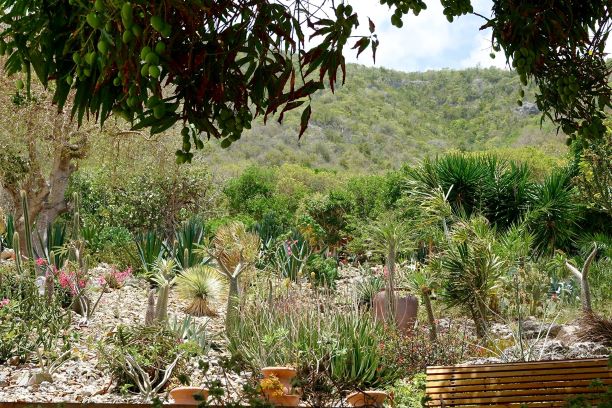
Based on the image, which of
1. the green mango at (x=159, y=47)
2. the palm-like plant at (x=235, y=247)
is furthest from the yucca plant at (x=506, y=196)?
the green mango at (x=159, y=47)

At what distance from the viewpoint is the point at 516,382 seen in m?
3.60

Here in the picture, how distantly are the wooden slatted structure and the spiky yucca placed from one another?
228 inches

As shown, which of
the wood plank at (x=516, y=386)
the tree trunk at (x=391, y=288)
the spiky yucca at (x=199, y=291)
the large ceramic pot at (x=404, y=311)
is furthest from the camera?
the spiky yucca at (x=199, y=291)

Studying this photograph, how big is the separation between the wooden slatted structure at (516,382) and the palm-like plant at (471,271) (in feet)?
16.3

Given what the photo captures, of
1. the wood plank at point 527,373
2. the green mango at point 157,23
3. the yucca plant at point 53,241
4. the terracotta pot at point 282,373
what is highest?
the green mango at point 157,23

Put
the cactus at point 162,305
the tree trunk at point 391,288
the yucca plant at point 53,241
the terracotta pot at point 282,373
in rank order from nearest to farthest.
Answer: the terracotta pot at point 282,373 → the cactus at point 162,305 → the tree trunk at point 391,288 → the yucca plant at point 53,241

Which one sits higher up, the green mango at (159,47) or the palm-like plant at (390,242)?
the green mango at (159,47)

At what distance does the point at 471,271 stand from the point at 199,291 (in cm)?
308

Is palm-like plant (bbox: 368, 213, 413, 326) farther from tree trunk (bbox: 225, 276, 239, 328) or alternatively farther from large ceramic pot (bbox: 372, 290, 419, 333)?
tree trunk (bbox: 225, 276, 239, 328)

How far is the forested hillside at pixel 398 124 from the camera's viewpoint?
35.7 meters

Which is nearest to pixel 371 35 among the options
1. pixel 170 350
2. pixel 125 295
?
pixel 170 350

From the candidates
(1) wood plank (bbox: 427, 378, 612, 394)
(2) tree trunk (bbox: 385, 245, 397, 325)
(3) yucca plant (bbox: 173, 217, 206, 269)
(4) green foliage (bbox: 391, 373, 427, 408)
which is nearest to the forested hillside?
(3) yucca plant (bbox: 173, 217, 206, 269)

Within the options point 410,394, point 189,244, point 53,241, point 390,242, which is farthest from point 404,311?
point 53,241

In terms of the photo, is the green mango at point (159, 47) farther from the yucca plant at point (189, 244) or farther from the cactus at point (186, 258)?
the yucca plant at point (189, 244)
